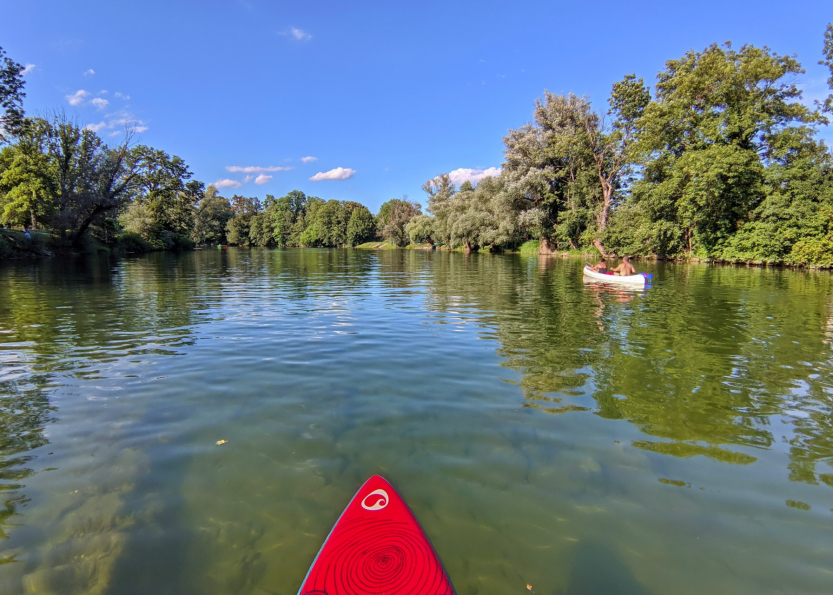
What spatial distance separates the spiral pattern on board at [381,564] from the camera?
2.54 metres

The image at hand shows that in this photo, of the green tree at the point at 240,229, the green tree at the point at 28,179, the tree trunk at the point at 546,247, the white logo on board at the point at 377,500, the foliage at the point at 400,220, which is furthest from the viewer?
the green tree at the point at 240,229

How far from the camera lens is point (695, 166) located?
31.2 m

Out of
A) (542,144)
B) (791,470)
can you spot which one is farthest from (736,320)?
(542,144)

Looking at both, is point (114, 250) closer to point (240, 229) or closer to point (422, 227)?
point (422, 227)

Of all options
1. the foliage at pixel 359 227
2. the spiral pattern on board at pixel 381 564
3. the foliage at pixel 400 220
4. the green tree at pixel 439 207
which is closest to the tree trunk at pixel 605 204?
the green tree at pixel 439 207

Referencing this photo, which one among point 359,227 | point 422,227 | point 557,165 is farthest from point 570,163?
point 359,227

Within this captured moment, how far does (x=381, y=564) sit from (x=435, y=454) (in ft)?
5.71

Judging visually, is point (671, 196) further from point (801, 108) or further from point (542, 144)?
point (542, 144)

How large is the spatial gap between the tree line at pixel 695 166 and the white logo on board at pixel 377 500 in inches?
1394

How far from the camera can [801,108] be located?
31.6 meters

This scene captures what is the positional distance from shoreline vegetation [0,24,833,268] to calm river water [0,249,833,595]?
2713 centimetres

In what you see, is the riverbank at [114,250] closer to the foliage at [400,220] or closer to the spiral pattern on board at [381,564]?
the foliage at [400,220]

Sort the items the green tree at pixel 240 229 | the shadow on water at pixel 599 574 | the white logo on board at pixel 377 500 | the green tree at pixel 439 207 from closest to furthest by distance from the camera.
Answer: the shadow on water at pixel 599 574 < the white logo on board at pixel 377 500 < the green tree at pixel 439 207 < the green tree at pixel 240 229

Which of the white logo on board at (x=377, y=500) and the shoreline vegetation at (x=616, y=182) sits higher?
the shoreline vegetation at (x=616, y=182)
